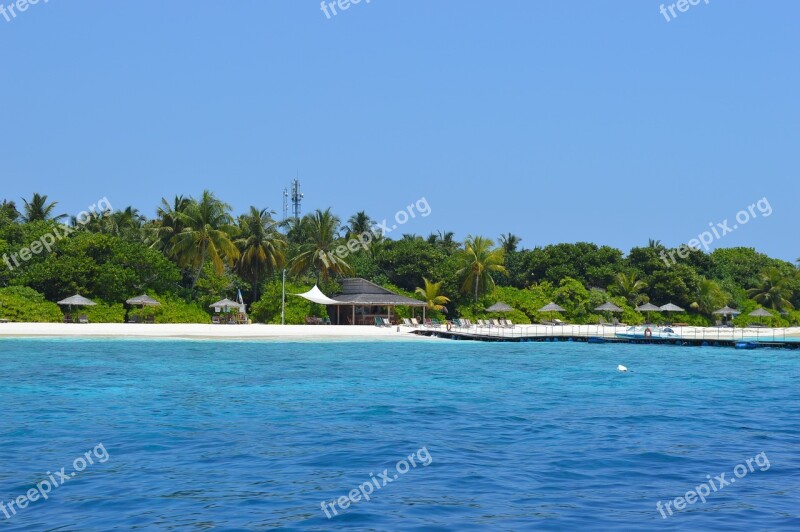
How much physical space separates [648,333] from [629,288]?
16.2 metres

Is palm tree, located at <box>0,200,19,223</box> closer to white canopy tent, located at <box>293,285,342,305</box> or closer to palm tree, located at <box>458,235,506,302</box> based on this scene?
white canopy tent, located at <box>293,285,342,305</box>

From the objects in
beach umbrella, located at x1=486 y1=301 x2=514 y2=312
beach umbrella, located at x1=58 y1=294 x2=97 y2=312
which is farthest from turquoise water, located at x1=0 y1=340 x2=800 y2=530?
beach umbrella, located at x1=486 y1=301 x2=514 y2=312

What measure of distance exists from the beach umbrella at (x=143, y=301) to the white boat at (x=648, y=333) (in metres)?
26.4

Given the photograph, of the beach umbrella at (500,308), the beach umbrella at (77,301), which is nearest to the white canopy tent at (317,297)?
the beach umbrella at (77,301)

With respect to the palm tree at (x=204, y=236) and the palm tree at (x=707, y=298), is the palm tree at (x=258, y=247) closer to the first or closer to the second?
the palm tree at (x=204, y=236)

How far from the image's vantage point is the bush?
4294 cm

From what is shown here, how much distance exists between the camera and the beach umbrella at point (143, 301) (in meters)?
45.3

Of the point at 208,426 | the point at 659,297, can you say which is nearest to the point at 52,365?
the point at 208,426

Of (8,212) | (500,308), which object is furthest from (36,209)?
(500,308)

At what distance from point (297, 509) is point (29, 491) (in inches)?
133

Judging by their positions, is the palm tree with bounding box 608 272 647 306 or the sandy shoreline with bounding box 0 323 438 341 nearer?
the sandy shoreline with bounding box 0 323 438 341

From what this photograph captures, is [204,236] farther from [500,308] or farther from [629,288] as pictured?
[629,288]

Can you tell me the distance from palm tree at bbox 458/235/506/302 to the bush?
2674 cm

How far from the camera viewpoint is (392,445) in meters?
13.3
